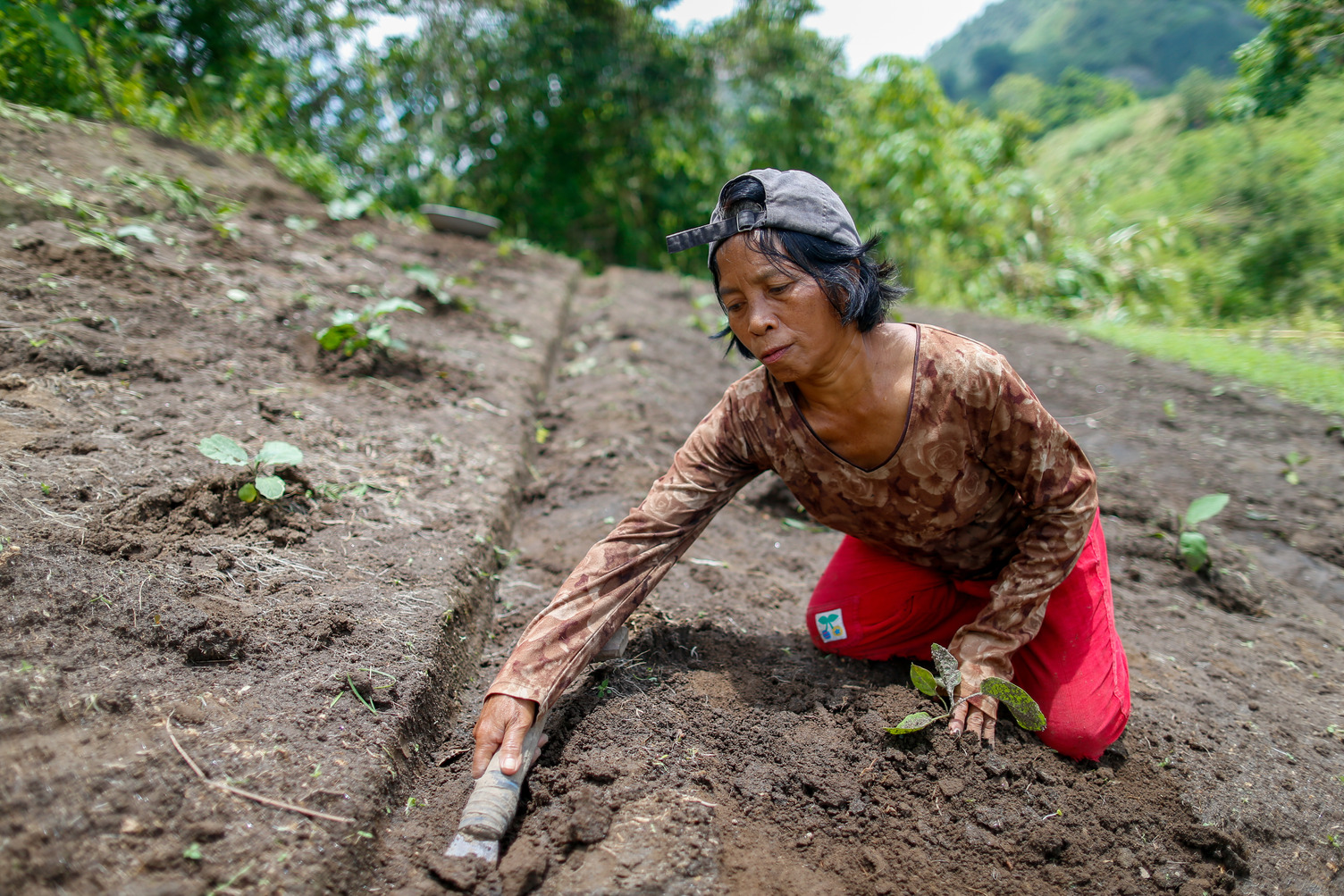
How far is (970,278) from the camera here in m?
8.57

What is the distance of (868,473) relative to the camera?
1.71 meters

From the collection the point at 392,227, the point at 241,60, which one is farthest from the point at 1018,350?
the point at 241,60

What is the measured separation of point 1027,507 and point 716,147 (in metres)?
8.62

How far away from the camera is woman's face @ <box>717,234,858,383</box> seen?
153cm

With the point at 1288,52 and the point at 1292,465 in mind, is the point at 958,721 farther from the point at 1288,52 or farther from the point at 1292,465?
the point at 1288,52

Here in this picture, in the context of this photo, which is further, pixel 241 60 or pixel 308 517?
pixel 241 60

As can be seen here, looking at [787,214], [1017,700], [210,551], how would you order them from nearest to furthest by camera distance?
1. [787,214]
2. [1017,700]
3. [210,551]

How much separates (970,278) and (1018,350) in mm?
3973

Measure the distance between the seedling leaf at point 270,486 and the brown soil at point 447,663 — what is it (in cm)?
6

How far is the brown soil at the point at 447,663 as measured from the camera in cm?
133

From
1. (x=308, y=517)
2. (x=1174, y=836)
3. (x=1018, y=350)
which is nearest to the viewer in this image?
(x=1174, y=836)

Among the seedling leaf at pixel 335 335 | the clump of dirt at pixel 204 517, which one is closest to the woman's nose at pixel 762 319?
the clump of dirt at pixel 204 517

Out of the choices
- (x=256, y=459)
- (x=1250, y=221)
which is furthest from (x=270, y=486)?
(x=1250, y=221)

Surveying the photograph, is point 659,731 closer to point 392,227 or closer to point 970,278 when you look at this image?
point 392,227
